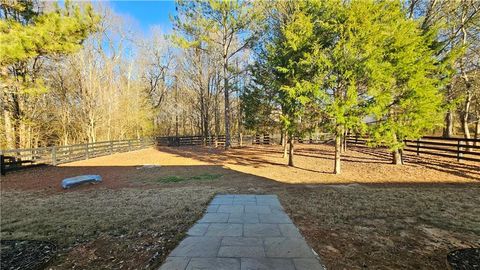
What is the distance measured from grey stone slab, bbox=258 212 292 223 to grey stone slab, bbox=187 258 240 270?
4.76 feet

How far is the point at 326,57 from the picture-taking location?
7.86 meters

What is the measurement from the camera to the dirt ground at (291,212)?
10.5 feet

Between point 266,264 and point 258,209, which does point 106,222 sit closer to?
point 258,209

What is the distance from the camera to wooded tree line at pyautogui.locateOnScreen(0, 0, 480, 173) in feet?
24.4

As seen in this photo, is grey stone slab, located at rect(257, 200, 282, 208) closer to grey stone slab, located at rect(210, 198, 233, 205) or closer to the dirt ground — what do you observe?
the dirt ground

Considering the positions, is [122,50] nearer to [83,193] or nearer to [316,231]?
[83,193]

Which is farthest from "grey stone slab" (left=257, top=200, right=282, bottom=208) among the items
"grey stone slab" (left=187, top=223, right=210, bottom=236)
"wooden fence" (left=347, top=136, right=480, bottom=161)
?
"wooden fence" (left=347, top=136, right=480, bottom=161)

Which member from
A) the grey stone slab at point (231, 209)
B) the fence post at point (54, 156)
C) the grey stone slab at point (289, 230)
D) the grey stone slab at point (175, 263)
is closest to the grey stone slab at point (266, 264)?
the grey stone slab at point (175, 263)

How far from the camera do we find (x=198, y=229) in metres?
3.88

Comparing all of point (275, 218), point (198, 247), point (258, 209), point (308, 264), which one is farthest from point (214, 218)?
point (308, 264)

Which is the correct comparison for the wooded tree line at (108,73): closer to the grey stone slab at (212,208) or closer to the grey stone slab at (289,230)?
the grey stone slab at (212,208)

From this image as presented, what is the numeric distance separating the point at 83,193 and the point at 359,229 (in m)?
6.97

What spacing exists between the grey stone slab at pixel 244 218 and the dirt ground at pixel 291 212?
0.66m

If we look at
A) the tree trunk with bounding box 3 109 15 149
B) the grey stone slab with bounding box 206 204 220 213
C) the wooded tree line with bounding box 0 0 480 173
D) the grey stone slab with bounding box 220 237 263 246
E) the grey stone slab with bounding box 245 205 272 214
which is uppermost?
the wooded tree line with bounding box 0 0 480 173
